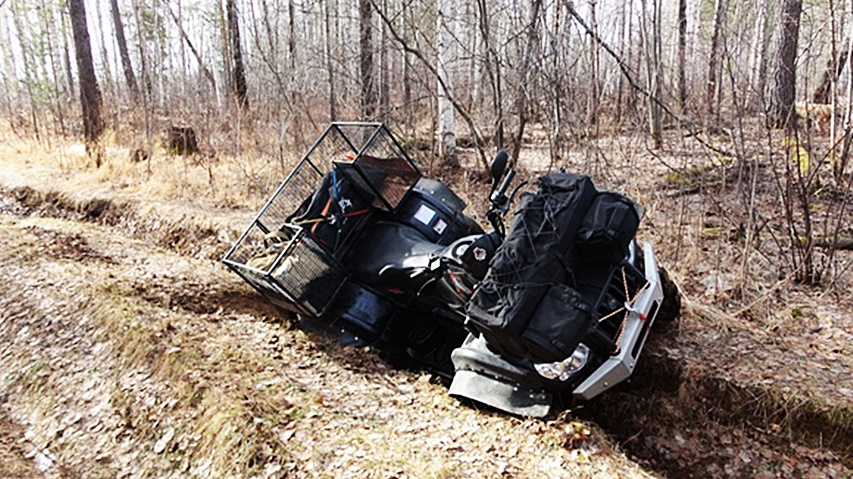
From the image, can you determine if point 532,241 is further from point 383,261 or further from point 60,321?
point 60,321

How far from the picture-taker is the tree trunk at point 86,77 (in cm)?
1245

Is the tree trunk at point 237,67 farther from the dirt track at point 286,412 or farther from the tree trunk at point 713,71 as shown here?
the tree trunk at point 713,71

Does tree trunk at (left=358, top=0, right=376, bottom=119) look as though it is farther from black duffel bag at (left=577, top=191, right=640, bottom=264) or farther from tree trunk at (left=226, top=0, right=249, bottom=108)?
black duffel bag at (left=577, top=191, right=640, bottom=264)

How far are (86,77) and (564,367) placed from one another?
1283 centimetres

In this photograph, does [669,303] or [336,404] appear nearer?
[336,404]

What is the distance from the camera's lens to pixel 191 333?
4852 mm

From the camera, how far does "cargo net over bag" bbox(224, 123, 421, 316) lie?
4.62m

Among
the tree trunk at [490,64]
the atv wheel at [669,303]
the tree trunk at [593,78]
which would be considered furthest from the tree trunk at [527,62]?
the atv wheel at [669,303]

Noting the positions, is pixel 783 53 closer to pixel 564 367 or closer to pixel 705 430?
pixel 705 430

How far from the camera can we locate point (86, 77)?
41.7ft

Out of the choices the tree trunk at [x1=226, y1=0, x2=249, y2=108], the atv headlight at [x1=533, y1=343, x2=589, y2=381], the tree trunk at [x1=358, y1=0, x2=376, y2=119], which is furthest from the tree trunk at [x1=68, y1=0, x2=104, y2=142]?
the atv headlight at [x1=533, y1=343, x2=589, y2=381]

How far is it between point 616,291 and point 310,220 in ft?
8.07

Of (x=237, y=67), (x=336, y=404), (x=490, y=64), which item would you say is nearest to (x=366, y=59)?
(x=490, y=64)

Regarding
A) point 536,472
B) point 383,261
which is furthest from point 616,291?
point 383,261
